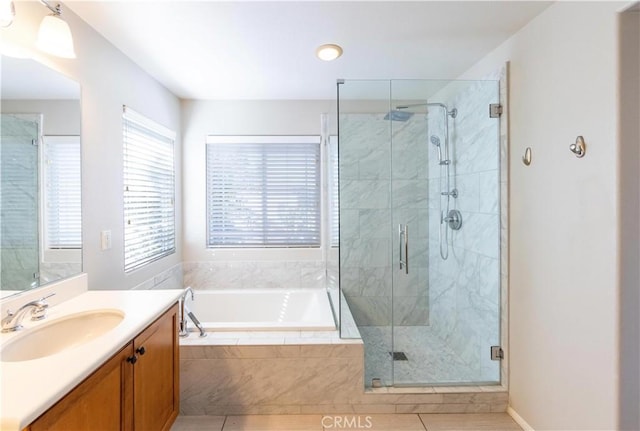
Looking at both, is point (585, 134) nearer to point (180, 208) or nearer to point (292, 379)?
point (292, 379)

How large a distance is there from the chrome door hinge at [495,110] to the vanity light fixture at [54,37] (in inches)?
95.4

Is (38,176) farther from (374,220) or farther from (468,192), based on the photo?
(468,192)

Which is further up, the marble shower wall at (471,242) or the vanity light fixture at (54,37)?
the vanity light fixture at (54,37)

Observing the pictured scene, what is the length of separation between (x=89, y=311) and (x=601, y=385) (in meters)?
2.33

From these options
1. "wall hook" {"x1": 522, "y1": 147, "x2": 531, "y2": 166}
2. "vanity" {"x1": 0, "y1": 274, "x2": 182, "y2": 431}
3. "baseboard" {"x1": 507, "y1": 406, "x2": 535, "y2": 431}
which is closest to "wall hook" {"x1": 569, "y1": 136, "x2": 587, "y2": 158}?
"wall hook" {"x1": 522, "y1": 147, "x2": 531, "y2": 166}

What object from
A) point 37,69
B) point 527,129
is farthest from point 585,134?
point 37,69

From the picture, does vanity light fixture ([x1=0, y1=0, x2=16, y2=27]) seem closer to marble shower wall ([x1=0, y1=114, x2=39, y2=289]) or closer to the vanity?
marble shower wall ([x1=0, y1=114, x2=39, y2=289])

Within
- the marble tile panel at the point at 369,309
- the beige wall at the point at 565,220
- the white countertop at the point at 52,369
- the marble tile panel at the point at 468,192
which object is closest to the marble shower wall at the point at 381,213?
the marble tile panel at the point at 369,309

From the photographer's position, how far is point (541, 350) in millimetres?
1802

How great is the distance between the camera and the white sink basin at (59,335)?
121 cm

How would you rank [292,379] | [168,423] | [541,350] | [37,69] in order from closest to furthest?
1. [37,69]
2. [168,423]
3. [541,350]
4. [292,379]

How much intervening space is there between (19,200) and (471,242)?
2765mm

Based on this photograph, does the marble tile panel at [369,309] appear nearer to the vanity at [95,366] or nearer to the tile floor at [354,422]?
the tile floor at [354,422]

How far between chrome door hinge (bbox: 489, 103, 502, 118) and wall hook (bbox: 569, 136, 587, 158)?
0.70 metres
